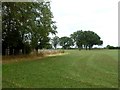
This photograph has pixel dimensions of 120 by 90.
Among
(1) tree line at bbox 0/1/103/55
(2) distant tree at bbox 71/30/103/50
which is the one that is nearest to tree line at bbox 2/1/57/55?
(1) tree line at bbox 0/1/103/55

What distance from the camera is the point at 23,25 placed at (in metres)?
42.4

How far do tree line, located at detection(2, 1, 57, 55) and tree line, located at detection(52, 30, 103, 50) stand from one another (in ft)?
357

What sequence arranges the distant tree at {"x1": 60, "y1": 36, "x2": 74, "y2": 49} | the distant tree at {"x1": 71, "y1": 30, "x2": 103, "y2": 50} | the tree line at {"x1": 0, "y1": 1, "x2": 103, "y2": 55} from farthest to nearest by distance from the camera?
1. the distant tree at {"x1": 60, "y1": 36, "x2": 74, "y2": 49}
2. the distant tree at {"x1": 71, "y1": 30, "x2": 103, "y2": 50}
3. the tree line at {"x1": 0, "y1": 1, "x2": 103, "y2": 55}

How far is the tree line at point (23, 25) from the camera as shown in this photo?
38716 millimetres

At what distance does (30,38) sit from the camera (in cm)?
4747

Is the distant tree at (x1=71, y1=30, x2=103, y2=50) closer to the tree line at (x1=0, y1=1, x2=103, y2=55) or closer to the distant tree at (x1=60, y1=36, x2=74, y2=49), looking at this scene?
the distant tree at (x1=60, y1=36, x2=74, y2=49)

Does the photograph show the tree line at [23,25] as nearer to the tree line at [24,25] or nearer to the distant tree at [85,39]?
the tree line at [24,25]

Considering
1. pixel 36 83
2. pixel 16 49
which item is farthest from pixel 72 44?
pixel 36 83

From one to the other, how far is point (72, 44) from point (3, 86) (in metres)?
149

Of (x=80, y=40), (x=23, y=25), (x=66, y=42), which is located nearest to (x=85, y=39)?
(x=80, y=40)

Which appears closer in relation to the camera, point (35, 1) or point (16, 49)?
point (35, 1)

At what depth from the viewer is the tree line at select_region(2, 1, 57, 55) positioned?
3872 centimetres

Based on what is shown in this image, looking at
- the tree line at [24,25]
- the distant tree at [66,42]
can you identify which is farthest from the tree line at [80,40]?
the tree line at [24,25]

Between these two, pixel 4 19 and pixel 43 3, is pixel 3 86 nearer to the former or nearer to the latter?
pixel 4 19
